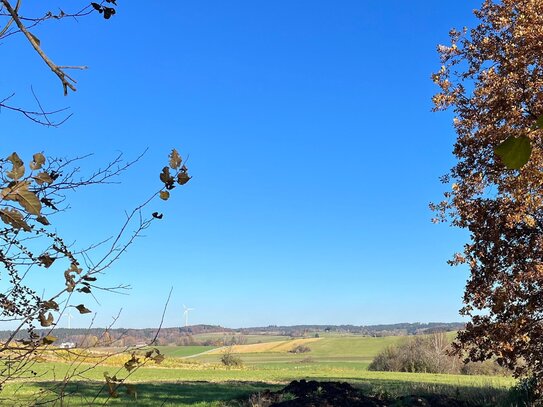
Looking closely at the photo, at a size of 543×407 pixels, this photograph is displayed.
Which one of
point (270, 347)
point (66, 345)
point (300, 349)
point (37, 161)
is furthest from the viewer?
point (270, 347)

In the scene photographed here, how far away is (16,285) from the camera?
2.36m

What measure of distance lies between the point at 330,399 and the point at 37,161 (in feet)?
34.1

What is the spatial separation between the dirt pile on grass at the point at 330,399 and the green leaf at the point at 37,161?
963cm

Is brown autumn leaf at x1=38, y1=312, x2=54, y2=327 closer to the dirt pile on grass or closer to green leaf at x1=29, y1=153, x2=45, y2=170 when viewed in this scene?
green leaf at x1=29, y1=153, x2=45, y2=170

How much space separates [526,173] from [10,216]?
31.0 feet

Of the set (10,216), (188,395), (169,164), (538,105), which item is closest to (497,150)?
(10,216)

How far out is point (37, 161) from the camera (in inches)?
73.2

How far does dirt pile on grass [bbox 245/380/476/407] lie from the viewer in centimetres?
1092

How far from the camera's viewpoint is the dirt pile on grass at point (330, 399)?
35.8 ft

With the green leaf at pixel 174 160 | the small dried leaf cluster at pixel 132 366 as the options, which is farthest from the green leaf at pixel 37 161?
the small dried leaf cluster at pixel 132 366

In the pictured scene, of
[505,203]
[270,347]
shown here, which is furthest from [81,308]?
[270,347]

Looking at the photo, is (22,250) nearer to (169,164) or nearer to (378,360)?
(169,164)

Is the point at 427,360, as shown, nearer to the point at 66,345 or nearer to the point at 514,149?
the point at 66,345

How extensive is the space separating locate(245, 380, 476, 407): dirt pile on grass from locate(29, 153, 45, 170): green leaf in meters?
9.63
